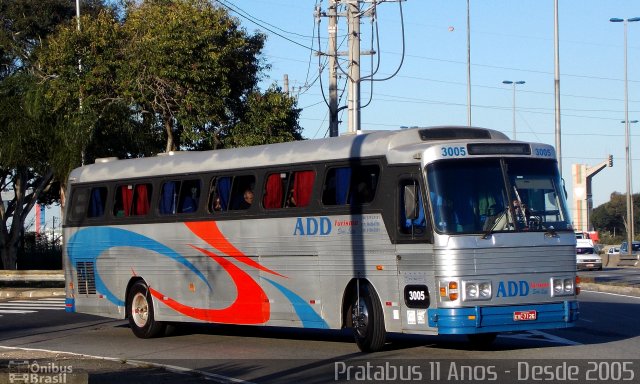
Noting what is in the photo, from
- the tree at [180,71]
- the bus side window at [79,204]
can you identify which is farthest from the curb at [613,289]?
the bus side window at [79,204]

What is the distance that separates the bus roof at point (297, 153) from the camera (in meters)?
15.3

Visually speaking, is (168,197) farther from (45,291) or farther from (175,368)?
(45,291)

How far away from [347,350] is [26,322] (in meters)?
9.69

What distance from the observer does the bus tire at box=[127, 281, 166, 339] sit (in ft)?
64.2

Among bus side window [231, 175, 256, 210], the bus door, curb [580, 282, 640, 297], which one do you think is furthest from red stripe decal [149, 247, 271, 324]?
curb [580, 282, 640, 297]

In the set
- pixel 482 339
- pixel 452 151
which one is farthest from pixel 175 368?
pixel 452 151

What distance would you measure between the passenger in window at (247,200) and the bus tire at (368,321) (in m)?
2.85

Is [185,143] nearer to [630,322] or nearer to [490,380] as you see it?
[630,322]

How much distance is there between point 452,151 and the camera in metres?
14.7

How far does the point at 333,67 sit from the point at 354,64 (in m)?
3.43

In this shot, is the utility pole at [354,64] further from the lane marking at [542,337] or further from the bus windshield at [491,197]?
the bus windshield at [491,197]

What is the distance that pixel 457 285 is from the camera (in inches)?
557

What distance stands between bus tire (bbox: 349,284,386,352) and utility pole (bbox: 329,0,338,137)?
48.7ft

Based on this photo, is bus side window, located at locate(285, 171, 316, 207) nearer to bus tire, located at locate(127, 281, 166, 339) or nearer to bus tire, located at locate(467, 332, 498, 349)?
bus tire, located at locate(467, 332, 498, 349)
